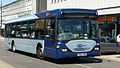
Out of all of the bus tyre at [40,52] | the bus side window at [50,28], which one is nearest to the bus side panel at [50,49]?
the bus side window at [50,28]

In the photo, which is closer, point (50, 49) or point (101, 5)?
point (50, 49)

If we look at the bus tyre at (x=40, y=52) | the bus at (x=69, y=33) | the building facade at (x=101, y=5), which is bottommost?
the bus tyre at (x=40, y=52)

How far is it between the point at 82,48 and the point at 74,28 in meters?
1.07

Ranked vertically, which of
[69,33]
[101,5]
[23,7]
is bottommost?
[69,33]

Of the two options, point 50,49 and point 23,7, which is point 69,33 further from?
point 23,7

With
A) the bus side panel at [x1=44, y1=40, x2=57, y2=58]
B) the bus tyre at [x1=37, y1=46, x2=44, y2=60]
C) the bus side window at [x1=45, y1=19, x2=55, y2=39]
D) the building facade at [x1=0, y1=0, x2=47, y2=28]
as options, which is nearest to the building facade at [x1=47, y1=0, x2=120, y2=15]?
the bus tyre at [x1=37, y1=46, x2=44, y2=60]

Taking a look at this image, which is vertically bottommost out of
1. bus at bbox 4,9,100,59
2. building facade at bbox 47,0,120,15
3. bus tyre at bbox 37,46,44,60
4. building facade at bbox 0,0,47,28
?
bus tyre at bbox 37,46,44,60

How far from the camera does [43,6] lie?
75438 mm

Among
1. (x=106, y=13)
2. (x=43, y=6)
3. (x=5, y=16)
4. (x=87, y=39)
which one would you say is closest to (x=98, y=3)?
(x=106, y=13)

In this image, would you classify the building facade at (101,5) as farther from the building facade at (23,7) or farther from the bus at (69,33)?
the building facade at (23,7)

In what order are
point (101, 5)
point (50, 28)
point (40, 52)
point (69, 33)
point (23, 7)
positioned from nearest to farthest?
point (69, 33) → point (50, 28) → point (40, 52) → point (101, 5) → point (23, 7)

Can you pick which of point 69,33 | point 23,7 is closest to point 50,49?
point 69,33

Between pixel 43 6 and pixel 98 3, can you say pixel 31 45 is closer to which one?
pixel 98 3

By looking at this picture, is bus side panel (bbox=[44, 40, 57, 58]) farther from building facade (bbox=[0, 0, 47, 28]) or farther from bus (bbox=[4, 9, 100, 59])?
building facade (bbox=[0, 0, 47, 28])
